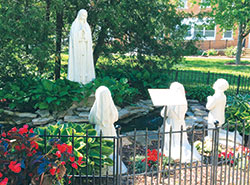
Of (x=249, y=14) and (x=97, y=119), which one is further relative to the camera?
(x=249, y=14)

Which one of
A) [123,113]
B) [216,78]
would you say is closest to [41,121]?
[123,113]

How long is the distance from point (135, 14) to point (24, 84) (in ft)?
13.3

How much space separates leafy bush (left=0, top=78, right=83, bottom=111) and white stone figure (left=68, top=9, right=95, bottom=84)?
1.97ft

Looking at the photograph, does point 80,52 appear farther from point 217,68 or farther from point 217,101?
point 217,68

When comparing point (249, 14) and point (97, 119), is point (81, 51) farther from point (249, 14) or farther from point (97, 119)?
point (249, 14)

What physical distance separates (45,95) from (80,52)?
164 centimetres

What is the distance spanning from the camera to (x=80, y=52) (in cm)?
870

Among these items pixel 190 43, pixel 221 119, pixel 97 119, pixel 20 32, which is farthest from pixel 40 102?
pixel 190 43

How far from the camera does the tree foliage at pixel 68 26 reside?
26.2 feet

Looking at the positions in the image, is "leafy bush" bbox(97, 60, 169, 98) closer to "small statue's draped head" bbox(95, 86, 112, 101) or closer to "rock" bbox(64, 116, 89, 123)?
"rock" bbox(64, 116, 89, 123)

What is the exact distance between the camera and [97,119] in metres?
5.09

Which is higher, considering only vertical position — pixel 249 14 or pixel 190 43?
pixel 249 14

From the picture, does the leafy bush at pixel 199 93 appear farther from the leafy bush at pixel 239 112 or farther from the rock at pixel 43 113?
the rock at pixel 43 113

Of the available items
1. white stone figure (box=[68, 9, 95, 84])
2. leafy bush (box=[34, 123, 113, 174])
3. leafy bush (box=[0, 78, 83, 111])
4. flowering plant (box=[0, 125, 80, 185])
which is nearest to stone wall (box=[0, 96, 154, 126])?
leafy bush (box=[0, 78, 83, 111])
